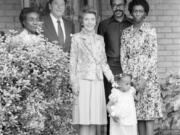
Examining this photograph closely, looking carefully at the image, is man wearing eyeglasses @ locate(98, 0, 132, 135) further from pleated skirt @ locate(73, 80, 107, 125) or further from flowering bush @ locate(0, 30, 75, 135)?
flowering bush @ locate(0, 30, 75, 135)

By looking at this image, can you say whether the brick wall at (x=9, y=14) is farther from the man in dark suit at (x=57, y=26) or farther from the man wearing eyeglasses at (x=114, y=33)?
the man wearing eyeglasses at (x=114, y=33)

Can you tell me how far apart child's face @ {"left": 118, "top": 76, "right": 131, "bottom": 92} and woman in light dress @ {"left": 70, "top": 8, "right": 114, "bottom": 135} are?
0.13 meters

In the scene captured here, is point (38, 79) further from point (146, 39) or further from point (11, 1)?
point (11, 1)

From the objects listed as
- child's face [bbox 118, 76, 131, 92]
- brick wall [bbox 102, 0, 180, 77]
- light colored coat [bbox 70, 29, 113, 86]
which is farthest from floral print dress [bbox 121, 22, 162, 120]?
brick wall [bbox 102, 0, 180, 77]

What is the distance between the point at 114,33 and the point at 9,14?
2.29 meters

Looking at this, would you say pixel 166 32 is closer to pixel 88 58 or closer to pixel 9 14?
pixel 9 14

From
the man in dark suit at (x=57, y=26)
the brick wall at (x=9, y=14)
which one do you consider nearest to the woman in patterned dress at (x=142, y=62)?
the man in dark suit at (x=57, y=26)

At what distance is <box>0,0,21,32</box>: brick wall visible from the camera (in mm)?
8672

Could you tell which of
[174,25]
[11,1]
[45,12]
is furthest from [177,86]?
[11,1]

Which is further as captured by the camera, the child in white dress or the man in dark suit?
the man in dark suit

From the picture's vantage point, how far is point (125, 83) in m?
6.59

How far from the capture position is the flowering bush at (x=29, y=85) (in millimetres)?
5336

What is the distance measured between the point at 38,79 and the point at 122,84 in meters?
1.33

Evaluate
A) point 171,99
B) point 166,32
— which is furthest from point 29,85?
point 166,32
